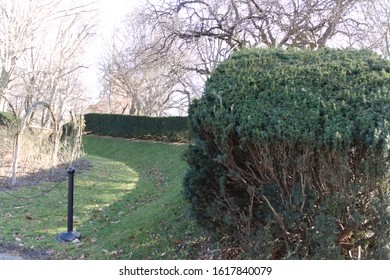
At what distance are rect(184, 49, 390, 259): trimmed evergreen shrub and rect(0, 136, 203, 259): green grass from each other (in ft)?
2.68

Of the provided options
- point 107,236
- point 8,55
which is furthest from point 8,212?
point 8,55

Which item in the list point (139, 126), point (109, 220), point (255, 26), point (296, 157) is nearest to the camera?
point (296, 157)

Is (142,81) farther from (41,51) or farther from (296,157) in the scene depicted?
(296,157)

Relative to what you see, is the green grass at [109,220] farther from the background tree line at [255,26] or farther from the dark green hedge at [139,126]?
the dark green hedge at [139,126]

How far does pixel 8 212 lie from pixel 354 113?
634 centimetres

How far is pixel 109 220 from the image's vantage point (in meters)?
6.57

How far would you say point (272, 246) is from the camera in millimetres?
3240

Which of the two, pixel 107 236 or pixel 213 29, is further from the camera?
pixel 213 29

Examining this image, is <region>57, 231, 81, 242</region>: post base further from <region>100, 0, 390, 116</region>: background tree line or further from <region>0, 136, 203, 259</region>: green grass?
<region>100, 0, 390, 116</region>: background tree line

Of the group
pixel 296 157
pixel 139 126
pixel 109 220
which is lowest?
pixel 109 220

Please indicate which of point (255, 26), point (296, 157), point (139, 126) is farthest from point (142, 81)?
point (296, 157)

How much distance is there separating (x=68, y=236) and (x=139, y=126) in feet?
54.8

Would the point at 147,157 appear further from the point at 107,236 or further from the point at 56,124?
the point at 107,236
